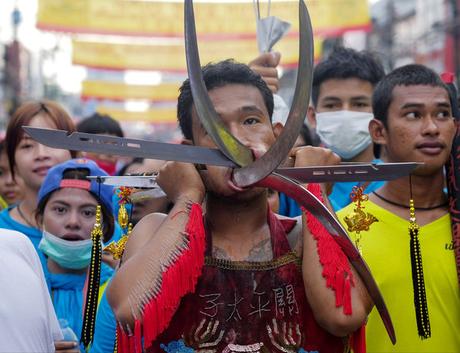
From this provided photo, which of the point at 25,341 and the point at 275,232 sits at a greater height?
the point at 275,232

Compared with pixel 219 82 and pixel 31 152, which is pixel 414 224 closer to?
pixel 219 82

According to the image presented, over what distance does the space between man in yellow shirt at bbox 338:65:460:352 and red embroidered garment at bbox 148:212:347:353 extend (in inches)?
20.3

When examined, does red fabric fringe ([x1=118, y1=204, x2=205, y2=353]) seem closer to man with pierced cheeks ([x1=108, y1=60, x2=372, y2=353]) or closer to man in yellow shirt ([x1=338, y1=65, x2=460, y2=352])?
man with pierced cheeks ([x1=108, y1=60, x2=372, y2=353])

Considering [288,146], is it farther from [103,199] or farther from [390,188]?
[103,199]

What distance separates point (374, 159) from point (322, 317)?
2236 millimetres

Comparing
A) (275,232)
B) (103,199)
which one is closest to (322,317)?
(275,232)

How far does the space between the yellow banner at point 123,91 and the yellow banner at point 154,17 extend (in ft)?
16.3

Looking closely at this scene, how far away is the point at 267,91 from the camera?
2.41 metres

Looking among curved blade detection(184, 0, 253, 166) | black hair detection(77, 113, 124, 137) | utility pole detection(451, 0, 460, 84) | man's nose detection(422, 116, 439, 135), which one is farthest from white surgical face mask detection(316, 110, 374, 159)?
utility pole detection(451, 0, 460, 84)

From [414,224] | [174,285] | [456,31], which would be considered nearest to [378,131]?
[414,224]

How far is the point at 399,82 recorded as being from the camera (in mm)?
3088

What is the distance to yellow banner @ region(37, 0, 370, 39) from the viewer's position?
1012 centimetres

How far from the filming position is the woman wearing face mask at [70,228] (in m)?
3.31

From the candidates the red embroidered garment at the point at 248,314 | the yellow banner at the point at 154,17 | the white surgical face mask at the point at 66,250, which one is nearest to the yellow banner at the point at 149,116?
the yellow banner at the point at 154,17
